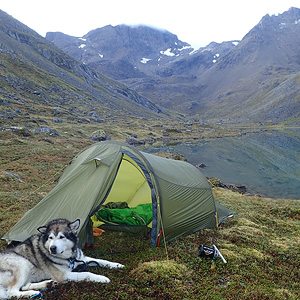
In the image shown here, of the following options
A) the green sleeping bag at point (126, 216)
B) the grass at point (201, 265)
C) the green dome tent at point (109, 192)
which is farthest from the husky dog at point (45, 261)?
the green sleeping bag at point (126, 216)

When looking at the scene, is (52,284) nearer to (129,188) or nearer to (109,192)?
(109,192)

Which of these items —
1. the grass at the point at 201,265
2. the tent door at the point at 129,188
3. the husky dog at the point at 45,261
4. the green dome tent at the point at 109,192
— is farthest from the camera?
the tent door at the point at 129,188

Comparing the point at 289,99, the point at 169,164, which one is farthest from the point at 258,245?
the point at 289,99

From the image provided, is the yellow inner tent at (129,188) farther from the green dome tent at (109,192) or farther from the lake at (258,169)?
the lake at (258,169)

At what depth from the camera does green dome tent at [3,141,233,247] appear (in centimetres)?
848

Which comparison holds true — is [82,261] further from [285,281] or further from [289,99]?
[289,99]

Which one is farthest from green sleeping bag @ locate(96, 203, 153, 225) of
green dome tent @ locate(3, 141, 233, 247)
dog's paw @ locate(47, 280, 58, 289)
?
dog's paw @ locate(47, 280, 58, 289)

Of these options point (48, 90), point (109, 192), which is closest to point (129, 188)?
point (109, 192)

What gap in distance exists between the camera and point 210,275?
677 cm

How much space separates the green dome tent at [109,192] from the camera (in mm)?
8484

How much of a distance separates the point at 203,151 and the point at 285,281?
183 ft

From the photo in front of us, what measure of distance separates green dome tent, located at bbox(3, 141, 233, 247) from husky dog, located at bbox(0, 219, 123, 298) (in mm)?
1789

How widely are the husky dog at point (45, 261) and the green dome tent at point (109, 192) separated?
70.4 inches

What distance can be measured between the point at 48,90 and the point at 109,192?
107222 mm
